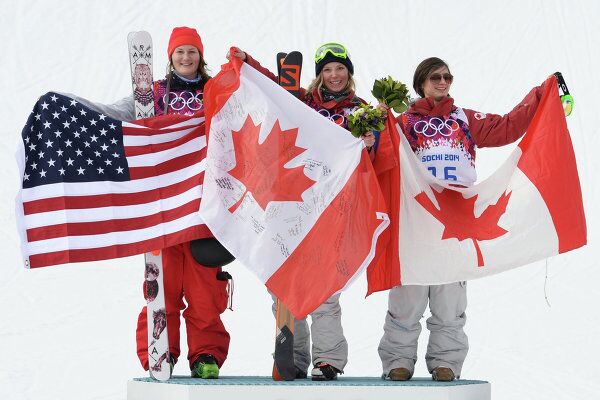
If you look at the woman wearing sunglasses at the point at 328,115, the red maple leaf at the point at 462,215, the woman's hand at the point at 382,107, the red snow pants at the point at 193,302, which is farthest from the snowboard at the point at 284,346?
the woman's hand at the point at 382,107

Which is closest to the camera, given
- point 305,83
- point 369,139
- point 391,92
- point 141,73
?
point 391,92

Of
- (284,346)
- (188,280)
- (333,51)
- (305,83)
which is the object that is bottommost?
(284,346)

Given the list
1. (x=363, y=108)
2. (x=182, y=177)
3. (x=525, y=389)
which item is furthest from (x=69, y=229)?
(x=525, y=389)

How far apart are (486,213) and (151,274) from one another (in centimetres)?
174

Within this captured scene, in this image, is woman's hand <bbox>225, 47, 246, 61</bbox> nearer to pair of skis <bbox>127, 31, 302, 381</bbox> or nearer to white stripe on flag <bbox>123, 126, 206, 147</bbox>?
pair of skis <bbox>127, 31, 302, 381</bbox>

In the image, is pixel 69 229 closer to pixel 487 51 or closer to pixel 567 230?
pixel 567 230

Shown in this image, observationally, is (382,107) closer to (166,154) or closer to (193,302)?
(166,154)

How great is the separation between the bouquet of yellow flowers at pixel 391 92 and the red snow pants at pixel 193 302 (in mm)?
1247

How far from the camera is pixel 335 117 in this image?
20.4 feet

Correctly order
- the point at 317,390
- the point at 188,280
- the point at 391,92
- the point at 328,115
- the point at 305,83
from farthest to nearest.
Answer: the point at 305,83, the point at 328,115, the point at 188,280, the point at 391,92, the point at 317,390

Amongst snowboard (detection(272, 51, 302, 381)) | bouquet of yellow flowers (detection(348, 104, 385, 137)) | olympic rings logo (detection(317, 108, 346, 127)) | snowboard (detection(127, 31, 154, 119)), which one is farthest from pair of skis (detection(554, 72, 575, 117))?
snowboard (detection(127, 31, 154, 119))

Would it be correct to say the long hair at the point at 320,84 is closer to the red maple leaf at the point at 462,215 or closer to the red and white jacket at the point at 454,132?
the red and white jacket at the point at 454,132

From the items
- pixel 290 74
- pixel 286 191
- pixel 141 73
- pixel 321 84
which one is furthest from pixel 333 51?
pixel 141 73

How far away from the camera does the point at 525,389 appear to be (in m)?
8.18
